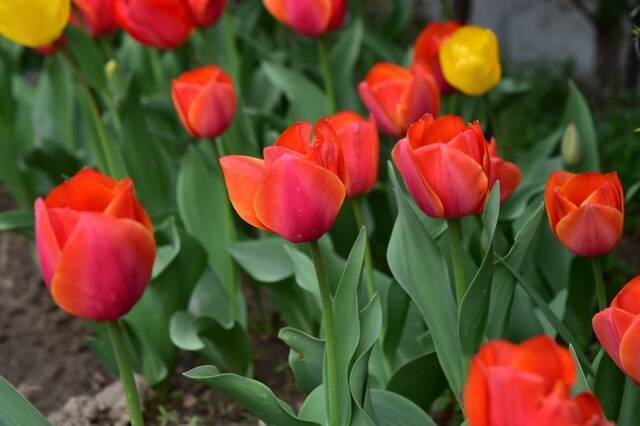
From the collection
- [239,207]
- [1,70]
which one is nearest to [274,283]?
[239,207]

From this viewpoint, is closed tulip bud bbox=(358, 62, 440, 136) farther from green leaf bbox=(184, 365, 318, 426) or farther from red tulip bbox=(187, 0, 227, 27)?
green leaf bbox=(184, 365, 318, 426)

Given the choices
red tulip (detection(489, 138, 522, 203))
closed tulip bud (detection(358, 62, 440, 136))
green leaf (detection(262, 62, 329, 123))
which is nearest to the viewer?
red tulip (detection(489, 138, 522, 203))

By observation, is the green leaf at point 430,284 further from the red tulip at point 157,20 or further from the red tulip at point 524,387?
the red tulip at point 157,20

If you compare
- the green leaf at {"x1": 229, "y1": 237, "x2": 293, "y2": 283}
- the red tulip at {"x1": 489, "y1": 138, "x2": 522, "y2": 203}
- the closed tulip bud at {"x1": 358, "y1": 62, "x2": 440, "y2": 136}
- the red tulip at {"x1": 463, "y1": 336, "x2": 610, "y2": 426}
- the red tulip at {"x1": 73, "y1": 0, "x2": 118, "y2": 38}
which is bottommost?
the green leaf at {"x1": 229, "y1": 237, "x2": 293, "y2": 283}

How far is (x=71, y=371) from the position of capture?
2.23m

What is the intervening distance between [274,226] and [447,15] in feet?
4.83

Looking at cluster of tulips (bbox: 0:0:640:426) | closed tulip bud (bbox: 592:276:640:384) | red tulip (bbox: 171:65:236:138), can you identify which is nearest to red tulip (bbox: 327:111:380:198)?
cluster of tulips (bbox: 0:0:640:426)

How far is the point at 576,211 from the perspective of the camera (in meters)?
1.25

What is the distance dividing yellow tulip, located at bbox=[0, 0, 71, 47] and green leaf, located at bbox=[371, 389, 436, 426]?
0.85 m

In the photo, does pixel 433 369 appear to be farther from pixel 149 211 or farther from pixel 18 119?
pixel 18 119

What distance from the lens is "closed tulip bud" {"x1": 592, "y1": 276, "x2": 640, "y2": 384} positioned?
1022mm

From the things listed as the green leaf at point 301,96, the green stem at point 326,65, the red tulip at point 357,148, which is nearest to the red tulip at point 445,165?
the red tulip at point 357,148

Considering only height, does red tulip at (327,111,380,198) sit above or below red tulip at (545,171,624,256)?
below

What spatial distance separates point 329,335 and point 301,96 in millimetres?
1194
